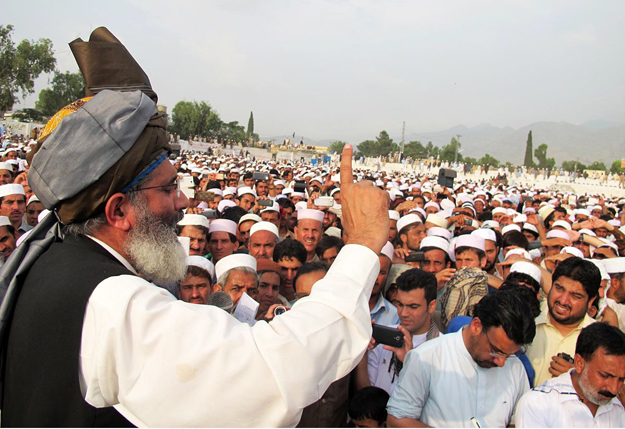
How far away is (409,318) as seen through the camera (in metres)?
3.49

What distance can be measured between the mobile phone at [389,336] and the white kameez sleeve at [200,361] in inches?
42.1

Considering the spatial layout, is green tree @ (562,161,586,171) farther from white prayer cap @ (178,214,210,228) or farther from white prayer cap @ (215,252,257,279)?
white prayer cap @ (215,252,257,279)

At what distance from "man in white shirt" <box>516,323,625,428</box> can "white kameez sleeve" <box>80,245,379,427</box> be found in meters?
2.04

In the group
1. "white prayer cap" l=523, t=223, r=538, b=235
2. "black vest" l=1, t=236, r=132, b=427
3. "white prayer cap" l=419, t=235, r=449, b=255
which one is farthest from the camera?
"white prayer cap" l=523, t=223, r=538, b=235

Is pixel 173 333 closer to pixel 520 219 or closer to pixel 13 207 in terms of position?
pixel 13 207

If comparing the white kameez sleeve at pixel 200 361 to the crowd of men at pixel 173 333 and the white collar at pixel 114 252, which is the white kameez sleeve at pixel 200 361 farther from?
the white collar at pixel 114 252

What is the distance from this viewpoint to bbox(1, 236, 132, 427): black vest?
1.18m

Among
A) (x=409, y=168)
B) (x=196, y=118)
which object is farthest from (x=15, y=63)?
(x=409, y=168)

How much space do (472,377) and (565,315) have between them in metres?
1.18

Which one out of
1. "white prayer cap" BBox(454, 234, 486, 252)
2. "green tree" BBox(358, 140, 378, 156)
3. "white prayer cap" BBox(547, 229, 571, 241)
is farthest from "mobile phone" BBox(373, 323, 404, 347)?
"green tree" BBox(358, 140, 378, 156)

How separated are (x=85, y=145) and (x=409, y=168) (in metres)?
47.2

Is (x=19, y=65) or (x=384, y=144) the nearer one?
(x=19, y=65)

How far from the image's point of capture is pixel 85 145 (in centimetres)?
133

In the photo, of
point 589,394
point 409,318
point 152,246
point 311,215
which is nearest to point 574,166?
point 311,215
